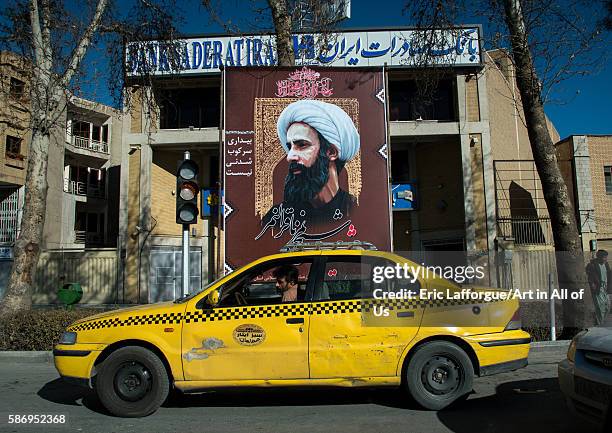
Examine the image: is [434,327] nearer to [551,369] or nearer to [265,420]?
[265,420]

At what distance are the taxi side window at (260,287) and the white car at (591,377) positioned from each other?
2.54 meters

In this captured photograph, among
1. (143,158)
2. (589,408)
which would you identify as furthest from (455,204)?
(589,408)

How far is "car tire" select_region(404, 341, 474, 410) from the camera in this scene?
5.36 metres

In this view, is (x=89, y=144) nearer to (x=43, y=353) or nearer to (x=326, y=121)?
(x=326, y=121)

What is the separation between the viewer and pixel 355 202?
45.7 feet

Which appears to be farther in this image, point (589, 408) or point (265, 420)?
point (265, 420)

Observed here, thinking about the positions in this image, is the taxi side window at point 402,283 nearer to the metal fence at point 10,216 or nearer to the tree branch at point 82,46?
the tree branch at point 82,46

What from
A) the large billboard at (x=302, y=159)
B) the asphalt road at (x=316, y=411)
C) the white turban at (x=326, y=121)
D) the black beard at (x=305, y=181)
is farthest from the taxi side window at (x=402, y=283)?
the white turban at (x=326, y=121)

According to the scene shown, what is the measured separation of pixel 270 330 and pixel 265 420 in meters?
0.89

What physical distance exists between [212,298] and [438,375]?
247 centimetres

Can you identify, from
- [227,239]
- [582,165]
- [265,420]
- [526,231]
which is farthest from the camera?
[582,165]

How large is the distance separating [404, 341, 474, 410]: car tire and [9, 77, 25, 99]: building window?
11970 millimetres

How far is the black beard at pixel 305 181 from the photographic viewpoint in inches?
544

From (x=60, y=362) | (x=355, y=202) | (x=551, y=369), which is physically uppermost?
(x=355, y=202)
